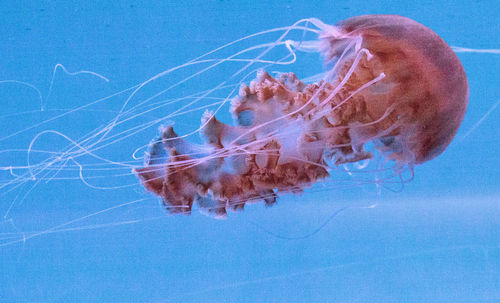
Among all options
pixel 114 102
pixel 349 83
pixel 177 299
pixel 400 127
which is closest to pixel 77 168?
pixel 114 102

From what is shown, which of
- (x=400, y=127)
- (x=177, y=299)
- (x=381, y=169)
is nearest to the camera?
(x=400, y=127)

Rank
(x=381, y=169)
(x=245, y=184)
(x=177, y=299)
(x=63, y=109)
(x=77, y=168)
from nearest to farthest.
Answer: (x=245, y=184), (x=381, y=169), (x=77, y=168), (x=177, y=299), (x=63, y=109)

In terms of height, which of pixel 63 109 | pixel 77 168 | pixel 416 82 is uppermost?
pixel 63 109

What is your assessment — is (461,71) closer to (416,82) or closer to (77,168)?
(416,82)

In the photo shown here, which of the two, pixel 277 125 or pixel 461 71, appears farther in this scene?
pixel 461 71

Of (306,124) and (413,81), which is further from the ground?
(413,81)

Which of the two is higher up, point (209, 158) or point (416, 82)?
point (416, 82)

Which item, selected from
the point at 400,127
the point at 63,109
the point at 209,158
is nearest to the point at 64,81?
the point at 63,109
